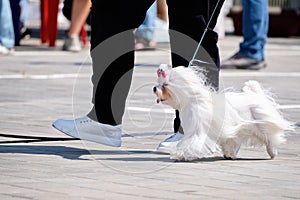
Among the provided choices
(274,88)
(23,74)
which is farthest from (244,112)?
(23,74)

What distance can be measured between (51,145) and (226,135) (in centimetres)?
119

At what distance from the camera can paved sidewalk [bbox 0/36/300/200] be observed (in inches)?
190

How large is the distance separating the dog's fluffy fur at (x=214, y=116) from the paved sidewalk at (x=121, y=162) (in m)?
0.10

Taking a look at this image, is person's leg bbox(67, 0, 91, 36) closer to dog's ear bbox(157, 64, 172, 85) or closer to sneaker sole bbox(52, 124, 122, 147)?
sneaker sole bbox(52, 124, 122, 147)

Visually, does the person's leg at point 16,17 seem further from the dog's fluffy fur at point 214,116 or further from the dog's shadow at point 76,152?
the dog's fluffy fur at point 214,116

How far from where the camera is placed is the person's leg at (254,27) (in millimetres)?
11461

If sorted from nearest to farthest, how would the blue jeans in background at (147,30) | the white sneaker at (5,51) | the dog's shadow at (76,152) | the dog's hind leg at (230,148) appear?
1. the dog's hind leg at (230,148)
2. the dog's shadow at (76,152)
3. the white sneaker at (5,51)
4. the blue jeans in background at (147,30)

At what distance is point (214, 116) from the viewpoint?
A: 18.2 feet

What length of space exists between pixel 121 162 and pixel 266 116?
80cm

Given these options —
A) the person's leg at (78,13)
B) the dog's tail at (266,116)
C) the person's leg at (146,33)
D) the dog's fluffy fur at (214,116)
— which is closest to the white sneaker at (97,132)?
the dog's fluffy fur at (214,116)

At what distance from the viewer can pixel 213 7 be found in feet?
19.9

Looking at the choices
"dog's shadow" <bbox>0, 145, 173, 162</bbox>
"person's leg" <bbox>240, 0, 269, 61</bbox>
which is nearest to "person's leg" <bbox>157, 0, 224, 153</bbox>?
"dog's shadow" <bbox>0, 145, 173, 162</bbox>

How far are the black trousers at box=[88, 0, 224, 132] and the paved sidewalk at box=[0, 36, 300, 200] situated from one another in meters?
0.30

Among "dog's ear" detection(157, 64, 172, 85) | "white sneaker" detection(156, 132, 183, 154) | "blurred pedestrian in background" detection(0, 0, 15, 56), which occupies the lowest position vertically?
"blurred pedestrian in background" detection(0, 0, 15, 56)
